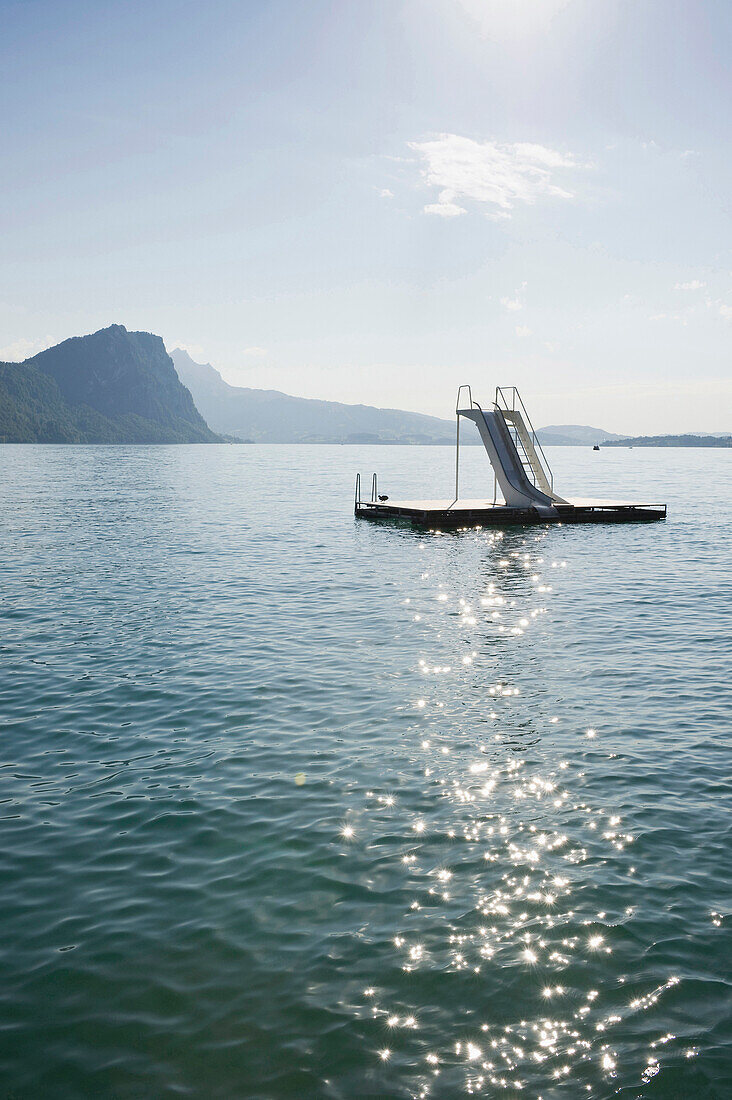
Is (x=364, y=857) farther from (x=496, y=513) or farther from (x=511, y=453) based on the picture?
(x=511, y=453)

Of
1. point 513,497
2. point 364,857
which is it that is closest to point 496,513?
point 513,497

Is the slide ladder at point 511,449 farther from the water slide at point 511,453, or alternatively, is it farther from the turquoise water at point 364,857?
the turquoise water at point 364,857

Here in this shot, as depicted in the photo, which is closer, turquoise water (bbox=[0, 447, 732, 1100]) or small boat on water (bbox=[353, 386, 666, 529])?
turquoise water (bbox=[0, 447, 732, 1100])

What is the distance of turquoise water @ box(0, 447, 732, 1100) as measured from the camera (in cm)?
644

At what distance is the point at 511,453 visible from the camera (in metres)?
52.4

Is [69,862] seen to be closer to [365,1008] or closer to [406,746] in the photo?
[365,1008]

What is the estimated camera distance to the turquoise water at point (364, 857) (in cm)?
644

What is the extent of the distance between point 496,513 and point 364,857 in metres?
42.6

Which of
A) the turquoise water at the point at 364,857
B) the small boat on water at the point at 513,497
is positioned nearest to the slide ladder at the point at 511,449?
the small boat on water at the point at 513,497

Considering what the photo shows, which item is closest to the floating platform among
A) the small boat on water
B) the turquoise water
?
the small boat on water

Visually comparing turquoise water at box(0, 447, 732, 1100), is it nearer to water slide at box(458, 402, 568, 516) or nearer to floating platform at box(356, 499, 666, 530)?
floating platform at box(356, 499, 666, 530)

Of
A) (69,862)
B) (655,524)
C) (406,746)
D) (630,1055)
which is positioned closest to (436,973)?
(630,1055)

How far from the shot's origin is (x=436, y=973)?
7.34 meters

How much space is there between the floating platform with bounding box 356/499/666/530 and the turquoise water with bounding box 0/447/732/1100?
85.2ft
